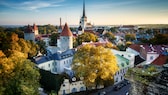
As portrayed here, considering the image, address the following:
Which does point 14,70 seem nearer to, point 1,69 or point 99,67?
point 1,69

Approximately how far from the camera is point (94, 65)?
1129cm

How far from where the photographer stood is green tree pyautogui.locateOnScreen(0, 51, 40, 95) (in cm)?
930

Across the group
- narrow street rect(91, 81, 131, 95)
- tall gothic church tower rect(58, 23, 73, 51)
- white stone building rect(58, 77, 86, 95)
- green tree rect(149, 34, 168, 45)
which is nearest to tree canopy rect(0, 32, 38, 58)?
tall gothic church tower rect(58, 23, 73, 51)

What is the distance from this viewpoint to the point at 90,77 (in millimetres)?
10977

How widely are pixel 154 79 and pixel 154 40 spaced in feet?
73.6

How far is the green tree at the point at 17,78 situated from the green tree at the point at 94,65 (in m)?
2.74

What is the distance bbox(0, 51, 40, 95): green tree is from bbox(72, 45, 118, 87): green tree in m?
2.74

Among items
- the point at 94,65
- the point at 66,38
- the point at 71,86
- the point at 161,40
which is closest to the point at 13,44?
the point at 66,38

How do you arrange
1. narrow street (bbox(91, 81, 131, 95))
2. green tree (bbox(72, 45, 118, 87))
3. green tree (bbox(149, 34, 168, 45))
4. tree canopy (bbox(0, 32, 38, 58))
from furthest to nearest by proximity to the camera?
1. green tree (bbox(149, 34, 168, 45))
2. tree canopy (bbox(0, 32, 38, 58))
3. narrow street (bbox(91, 81, 131, 95))
4. green tree (bbox(72, 45, 118, 87))

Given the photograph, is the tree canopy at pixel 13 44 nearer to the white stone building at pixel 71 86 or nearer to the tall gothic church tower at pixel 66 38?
the tall gothic church tower at pixel 66 38

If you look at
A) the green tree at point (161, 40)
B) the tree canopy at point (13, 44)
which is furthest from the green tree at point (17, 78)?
the green tree at point (161, 40)

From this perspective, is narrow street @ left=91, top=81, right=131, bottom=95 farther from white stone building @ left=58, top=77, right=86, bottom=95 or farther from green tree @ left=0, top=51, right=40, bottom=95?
green tree @ left=0, top=51, right=40, bottom=95

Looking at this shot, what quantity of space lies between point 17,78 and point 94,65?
14.5 feet

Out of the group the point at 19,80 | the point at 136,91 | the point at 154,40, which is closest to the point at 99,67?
the point at 19,80
